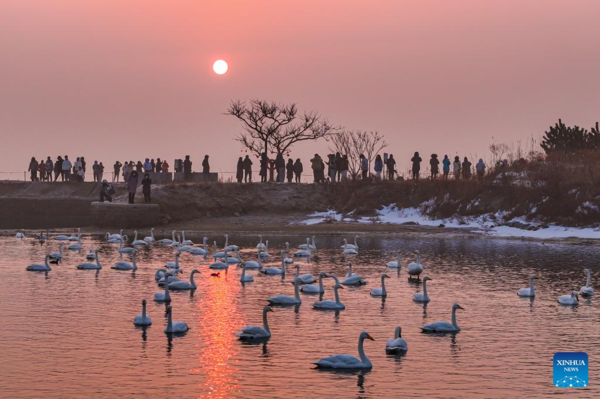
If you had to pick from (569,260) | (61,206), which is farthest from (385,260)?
(61,206)

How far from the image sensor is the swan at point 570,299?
30922mm

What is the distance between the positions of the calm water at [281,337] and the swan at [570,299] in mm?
438

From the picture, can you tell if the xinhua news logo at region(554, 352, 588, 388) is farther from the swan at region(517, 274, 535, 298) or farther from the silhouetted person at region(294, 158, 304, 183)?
the silhouetted person at region(294, 158, 304, 183)

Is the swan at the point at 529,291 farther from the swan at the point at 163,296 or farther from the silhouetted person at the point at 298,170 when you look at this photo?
the silhouetted person at the point at 298,170

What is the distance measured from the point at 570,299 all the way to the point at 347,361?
11.8 m

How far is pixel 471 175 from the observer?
224 feet

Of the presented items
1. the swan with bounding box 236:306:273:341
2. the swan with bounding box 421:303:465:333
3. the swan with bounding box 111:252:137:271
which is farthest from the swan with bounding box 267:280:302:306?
the swan with bounding box 111:252:137:271

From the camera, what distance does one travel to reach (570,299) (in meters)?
A: 31.1

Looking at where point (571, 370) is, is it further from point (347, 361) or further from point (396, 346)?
point (347, 361)

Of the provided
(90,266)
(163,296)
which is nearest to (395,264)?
(90,266)

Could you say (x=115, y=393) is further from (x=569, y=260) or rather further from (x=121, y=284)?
(x=569, y=260)

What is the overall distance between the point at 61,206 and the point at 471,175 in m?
31.0

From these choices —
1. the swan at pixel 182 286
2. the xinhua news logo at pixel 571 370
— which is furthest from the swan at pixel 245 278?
the xinhua news logo at pixel 571 370

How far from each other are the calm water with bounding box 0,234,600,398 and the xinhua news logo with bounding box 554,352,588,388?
0.21 meters
